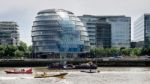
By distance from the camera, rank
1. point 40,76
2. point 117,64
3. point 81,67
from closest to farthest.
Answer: point 40,76 < point 81,67 < point 117,64

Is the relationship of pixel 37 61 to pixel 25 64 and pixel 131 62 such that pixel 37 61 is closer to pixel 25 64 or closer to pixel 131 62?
pixel 25 64

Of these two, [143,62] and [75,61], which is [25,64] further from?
[143,62]

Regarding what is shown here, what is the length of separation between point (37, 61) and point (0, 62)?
12.3 metres

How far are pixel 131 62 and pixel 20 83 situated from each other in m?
99.4

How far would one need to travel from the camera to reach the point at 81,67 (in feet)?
492

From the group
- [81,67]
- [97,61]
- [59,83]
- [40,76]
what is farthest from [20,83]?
[97,61]

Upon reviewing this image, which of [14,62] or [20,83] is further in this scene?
[14,62]

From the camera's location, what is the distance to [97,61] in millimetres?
178875

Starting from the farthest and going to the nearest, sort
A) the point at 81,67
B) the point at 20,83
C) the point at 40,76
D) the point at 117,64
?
the point at 117,64
the point at 81,67
the point at 40,76
the point at 20,83

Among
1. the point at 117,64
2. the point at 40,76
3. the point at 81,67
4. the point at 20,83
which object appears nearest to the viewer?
the point at 20,83

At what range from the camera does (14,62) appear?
180375 millimetres

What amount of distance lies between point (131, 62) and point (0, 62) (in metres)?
42.9

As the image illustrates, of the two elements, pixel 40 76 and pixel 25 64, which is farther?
pixel 25 64

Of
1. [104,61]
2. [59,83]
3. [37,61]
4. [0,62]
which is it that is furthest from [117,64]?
[59,83]
